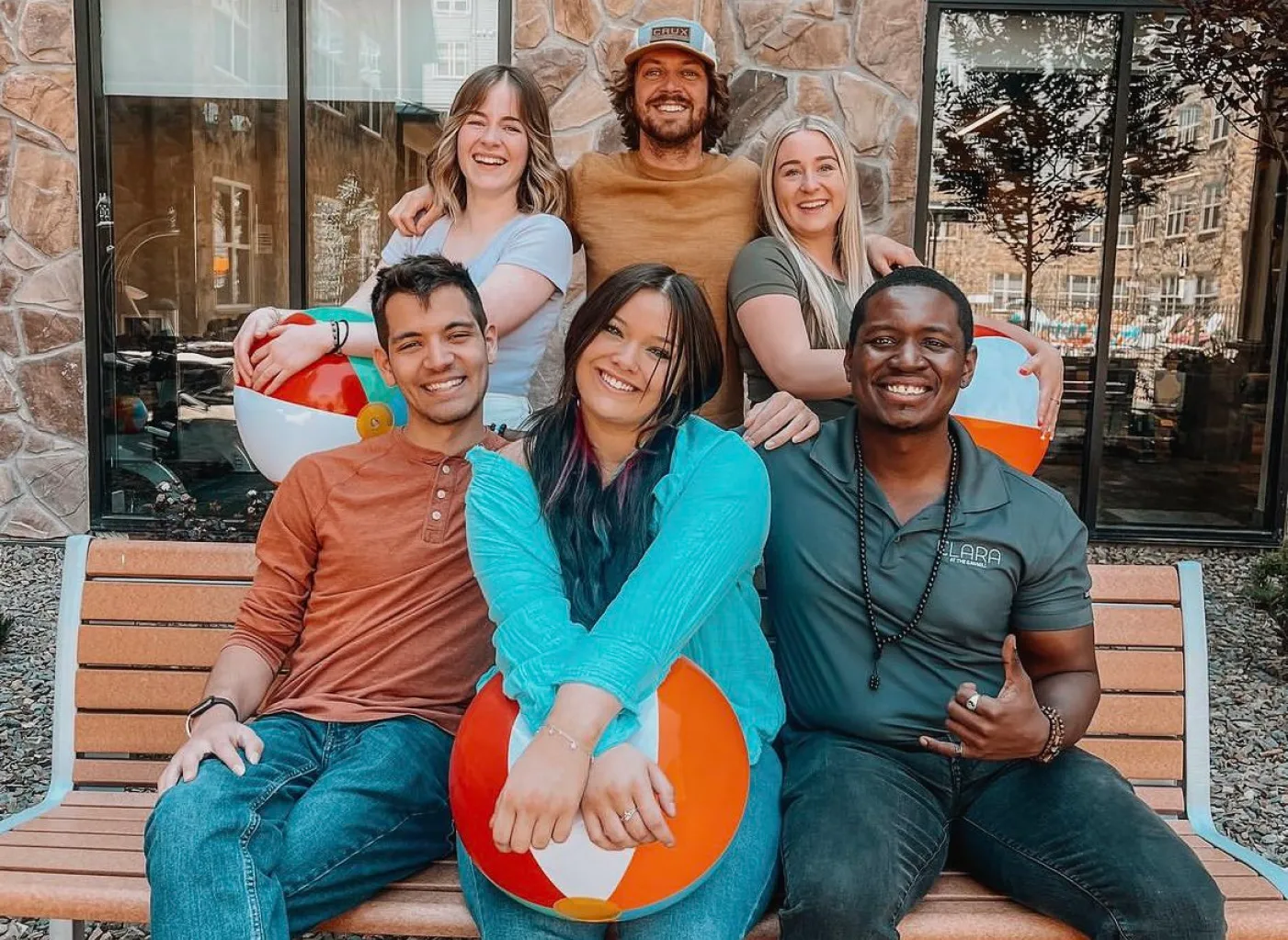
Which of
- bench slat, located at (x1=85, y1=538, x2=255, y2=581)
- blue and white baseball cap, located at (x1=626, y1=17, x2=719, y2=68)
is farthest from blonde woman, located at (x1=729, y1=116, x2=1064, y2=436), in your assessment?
bench slat, located at (x1=85, y1=538, x2=255, y2=581)

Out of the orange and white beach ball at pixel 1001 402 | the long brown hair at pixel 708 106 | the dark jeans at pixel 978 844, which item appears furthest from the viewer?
the long brown hair at pixel 708 106

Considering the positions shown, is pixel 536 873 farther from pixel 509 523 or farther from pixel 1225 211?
pixel 1225 211

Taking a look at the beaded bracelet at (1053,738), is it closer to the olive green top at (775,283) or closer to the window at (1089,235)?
the olive green top at (775,283)

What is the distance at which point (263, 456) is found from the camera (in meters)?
2.78

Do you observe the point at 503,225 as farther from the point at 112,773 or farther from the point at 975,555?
the point at 112,773

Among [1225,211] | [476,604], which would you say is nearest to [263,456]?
[476,604]

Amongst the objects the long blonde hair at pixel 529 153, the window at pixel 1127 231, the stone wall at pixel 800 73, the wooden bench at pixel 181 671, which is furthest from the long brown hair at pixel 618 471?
the window at pixel 1127 231

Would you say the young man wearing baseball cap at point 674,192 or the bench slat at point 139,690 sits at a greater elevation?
the young man wearing baseball cap at point 674,192

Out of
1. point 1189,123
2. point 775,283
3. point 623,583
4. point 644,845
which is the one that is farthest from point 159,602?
point 1189,123

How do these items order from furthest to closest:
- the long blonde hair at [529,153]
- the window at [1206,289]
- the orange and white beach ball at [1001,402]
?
the window at [1206,289], the long blonde hair at [529,153], the orange and white beach ball at [1001,402]

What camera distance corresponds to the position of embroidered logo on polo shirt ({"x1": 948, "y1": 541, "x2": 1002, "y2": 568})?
221 centimetres

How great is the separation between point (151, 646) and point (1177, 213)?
7.21m

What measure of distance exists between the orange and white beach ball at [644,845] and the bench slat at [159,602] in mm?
1171

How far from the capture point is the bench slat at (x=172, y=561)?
2.82 meters
